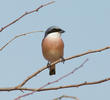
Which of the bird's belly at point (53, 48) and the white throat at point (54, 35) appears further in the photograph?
the white throat at point (54, 35)

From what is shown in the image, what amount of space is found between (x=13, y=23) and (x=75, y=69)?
22.7 inches

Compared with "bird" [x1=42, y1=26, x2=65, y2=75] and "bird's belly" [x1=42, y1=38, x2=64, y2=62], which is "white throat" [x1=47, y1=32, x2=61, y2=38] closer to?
"bird" [x1=42, y1=26, x2=65, y2=75]

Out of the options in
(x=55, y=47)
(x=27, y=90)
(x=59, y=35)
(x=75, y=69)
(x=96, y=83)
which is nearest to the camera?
(x=96, y=83)

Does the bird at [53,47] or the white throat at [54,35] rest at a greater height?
the white throat at [54,35]

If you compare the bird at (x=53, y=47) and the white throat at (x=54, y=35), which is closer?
the bird at (x=53, y=47)

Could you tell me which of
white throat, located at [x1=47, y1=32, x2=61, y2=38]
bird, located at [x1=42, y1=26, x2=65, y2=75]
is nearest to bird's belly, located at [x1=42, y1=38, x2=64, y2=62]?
bird, located at [x1=42, y1=26, x2=65, y2=75]

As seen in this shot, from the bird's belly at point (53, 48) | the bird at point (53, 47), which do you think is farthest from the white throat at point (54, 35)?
the bird's belly at point (53, 48)

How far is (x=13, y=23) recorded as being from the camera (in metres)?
2.18

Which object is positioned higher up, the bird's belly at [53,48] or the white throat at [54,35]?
the white throat at [54,35]

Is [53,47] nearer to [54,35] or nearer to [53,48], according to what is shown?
[53,48]

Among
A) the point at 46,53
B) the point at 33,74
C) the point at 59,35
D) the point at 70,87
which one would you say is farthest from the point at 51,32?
the point at 70,87

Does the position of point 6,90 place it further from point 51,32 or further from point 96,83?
point 51,32

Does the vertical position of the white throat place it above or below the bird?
above

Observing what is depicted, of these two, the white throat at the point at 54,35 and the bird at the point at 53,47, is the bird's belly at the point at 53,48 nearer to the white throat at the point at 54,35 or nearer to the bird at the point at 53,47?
the bird at the point at 53,47
